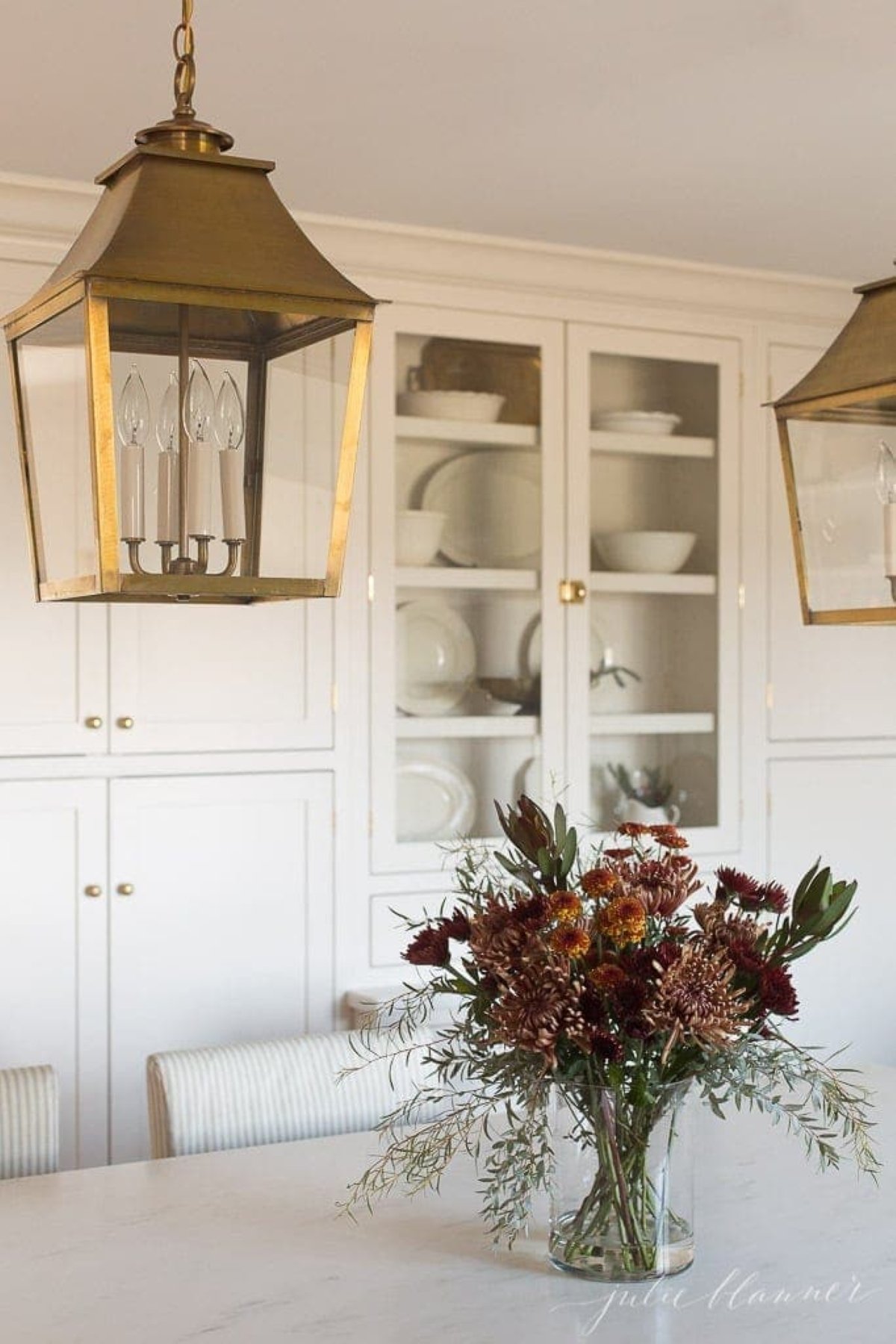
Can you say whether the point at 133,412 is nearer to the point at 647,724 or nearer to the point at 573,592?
the point at 573,592

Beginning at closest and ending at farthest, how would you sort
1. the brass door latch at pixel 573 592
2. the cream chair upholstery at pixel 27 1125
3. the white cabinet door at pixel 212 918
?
the cream chair upholstery at pixel 27 1125
the white cabinet door at pixel 212 918
the brass door latch at pixel 573 592

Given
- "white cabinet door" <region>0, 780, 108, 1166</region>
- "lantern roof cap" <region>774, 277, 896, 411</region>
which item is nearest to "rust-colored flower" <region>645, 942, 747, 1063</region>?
"lantern roof cap" <region>774, 277, 896, 411</region>

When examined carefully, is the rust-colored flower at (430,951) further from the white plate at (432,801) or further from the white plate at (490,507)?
the white plate at (490,507)

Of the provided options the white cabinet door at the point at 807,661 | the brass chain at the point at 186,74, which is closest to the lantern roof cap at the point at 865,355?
the brass chain at the point at 186,74

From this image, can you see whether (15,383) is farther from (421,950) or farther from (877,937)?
(877,937)

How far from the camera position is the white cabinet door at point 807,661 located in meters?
3.74

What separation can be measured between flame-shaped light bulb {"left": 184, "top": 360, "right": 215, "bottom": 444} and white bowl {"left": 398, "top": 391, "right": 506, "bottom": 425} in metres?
2.09

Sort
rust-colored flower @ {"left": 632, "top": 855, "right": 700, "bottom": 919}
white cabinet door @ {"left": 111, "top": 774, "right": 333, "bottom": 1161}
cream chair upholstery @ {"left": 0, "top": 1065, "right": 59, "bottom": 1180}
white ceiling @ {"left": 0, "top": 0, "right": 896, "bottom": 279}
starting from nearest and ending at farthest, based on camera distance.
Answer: rust-colored flower @ {"left": 632, "top": 855, "right": 700, "bottom": 919} < cream chair upholstery @ {"left": 0, "top": 1065, "right": 59, "bottom": 1180} < white ceiling @ {"left": 0, "top": 0, "right": 896, "bottom": 279} < white cabinet door @ {"left": 111, "top": 774, "right": 333, "bottom": 1161}

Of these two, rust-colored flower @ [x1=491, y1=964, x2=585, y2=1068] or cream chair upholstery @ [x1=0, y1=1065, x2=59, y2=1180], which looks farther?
cream chair upholstery @ [x1=0, y1=1065, x2=59, y2=1180]

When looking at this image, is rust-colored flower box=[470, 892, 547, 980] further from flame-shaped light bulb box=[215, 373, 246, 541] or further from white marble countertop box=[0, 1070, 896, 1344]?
flame-shaped light bulb box=[215, 373, 246, 541]

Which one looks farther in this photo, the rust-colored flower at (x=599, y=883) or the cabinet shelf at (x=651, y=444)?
the cabinet shelf at (x=651, y=444)

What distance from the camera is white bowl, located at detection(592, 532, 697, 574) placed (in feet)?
11.7

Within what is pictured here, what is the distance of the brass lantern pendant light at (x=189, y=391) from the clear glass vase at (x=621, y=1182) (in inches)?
22.6

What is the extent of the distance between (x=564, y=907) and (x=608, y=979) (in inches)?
3.0
